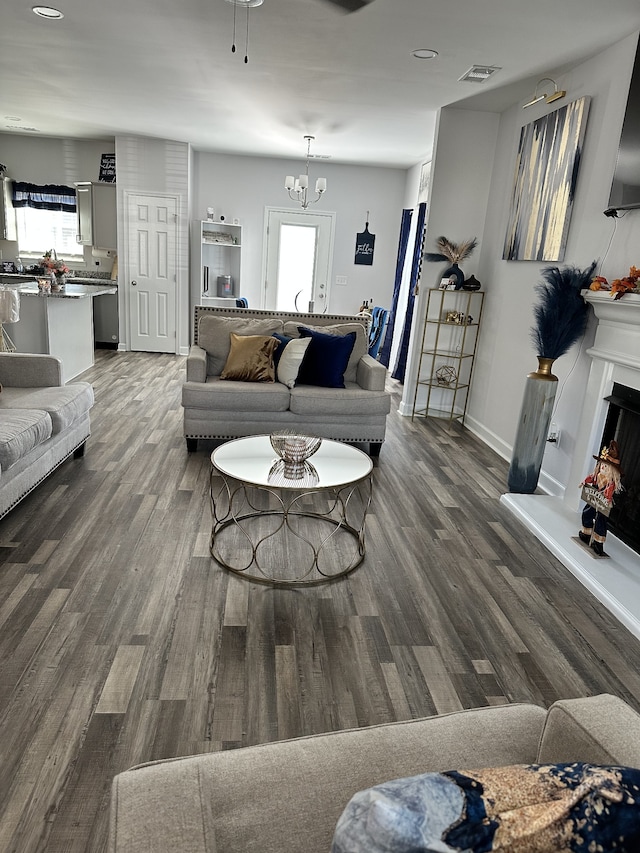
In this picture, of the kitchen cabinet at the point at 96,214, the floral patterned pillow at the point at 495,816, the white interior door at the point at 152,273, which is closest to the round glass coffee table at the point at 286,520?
the floral patterned pillow at the point at 495,816

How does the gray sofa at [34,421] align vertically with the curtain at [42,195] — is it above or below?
below

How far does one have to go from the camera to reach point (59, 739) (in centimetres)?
163

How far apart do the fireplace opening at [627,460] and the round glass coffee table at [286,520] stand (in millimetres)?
1345

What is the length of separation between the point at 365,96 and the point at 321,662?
14.9 ft

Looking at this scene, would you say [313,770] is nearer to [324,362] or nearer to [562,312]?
[562,312]

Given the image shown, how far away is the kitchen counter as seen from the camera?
5.44 metres

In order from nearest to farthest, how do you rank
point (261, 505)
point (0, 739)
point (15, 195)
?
point (0, 739), point (261, 505), point (15, 195)

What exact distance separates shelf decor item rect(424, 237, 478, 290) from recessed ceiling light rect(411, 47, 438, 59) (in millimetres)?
1711

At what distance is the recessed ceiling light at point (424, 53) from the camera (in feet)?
12.0

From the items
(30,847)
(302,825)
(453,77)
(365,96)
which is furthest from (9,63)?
(302,825)

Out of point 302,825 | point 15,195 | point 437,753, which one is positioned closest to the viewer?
point 302,825

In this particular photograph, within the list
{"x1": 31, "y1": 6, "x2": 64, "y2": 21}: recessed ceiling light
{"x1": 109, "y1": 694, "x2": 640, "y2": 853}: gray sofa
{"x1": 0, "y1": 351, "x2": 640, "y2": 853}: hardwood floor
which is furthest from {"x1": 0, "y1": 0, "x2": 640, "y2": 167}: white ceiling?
{"x1": 109, "y1": 694, "x2": 640, "y2": 853}: gray sofa

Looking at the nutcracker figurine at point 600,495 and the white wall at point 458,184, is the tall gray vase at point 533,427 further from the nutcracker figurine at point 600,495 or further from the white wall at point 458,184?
the white wall at point 458,184

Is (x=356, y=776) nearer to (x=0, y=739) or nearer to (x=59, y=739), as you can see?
(x=59, y=739)
